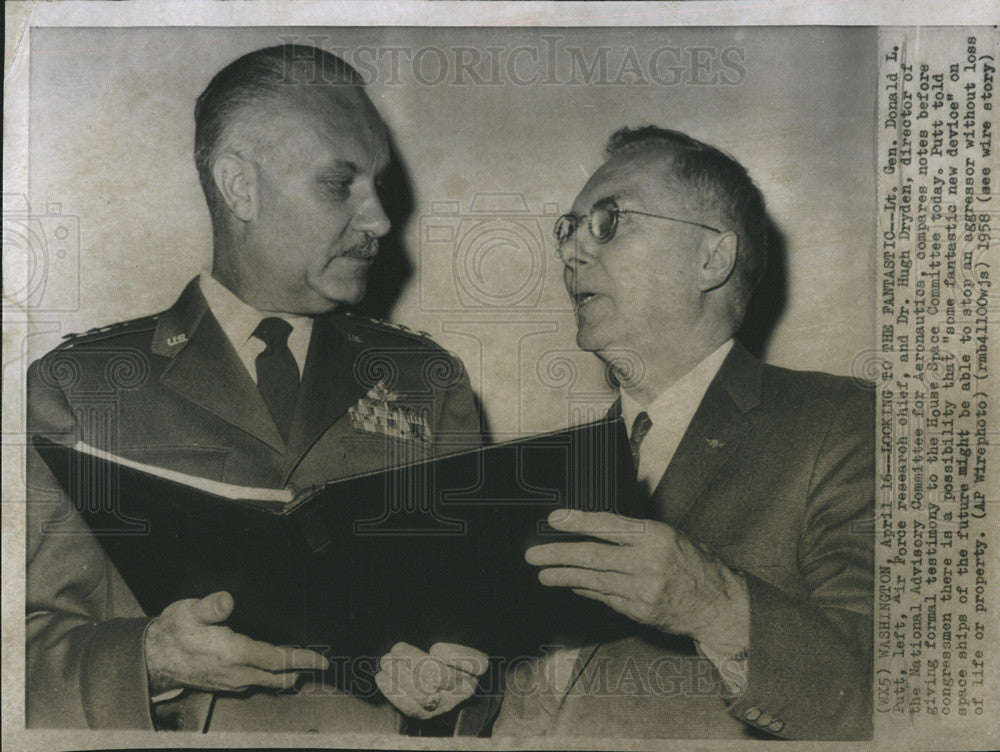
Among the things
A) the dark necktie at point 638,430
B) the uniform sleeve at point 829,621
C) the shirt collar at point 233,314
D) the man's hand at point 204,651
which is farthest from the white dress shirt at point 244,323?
the uniform sleeve at point 829,621

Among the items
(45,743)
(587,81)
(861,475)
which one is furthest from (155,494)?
(861,475)

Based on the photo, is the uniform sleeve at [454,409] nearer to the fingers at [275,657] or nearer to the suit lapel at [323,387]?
the suit lapel at [323,387]

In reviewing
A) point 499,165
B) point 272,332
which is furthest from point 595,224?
point 272,332

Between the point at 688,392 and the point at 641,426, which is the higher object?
the point at 688,392

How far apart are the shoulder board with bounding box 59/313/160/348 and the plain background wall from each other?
3cm

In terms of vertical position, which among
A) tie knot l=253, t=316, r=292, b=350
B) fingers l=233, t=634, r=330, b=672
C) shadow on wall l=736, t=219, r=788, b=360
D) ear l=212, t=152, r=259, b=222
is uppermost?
ear l=212, t=152, r=259, b=222

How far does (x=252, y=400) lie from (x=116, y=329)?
51cm

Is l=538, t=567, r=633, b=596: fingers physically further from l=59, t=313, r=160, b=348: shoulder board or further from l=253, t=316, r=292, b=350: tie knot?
l=59, t=313, r=160, b=348: shoulder board

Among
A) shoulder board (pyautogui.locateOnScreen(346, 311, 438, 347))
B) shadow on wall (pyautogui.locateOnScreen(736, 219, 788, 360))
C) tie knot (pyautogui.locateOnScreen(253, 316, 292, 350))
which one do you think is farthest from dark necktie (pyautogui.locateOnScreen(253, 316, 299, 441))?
shadow on wall (pyautogui.locateOnScreen(736, 219, 788, 360))

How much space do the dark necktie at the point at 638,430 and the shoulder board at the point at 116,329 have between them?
152 centimetres

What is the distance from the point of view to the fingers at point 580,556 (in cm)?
255

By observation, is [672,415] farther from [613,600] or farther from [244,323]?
[244,323]

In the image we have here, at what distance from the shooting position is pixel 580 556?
2.56 m

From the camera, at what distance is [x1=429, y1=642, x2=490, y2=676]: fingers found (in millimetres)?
2611
